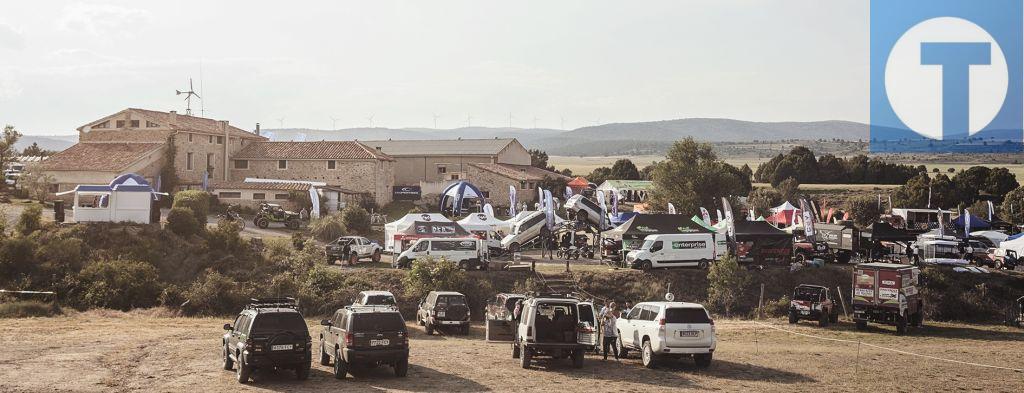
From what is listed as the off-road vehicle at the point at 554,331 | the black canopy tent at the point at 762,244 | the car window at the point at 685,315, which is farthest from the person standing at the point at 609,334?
the black canopy tent at the point at 762,244

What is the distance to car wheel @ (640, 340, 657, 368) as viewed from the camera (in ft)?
66.6

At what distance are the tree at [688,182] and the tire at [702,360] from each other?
44.4m

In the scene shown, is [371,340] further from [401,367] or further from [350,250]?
[350,250]

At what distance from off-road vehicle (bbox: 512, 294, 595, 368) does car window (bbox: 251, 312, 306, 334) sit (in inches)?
196

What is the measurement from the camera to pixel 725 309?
116ft

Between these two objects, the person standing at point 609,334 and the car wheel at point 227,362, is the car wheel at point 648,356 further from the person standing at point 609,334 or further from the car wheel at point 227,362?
the car wheel at point 227,362

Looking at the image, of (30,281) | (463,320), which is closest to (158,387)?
(463,320)

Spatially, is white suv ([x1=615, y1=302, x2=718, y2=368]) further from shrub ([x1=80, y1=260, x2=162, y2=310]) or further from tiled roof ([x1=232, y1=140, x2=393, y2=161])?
tiled roof ([x1=232, y1=140, x2=393, y2=161])

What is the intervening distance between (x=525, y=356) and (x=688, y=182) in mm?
48451

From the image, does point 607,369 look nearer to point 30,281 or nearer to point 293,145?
point 30,281

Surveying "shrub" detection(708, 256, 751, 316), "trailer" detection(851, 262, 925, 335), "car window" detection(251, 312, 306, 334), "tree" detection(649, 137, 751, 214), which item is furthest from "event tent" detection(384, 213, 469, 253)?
"tree" detection(649, 137, 751, 214)

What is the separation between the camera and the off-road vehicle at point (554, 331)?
19.5m

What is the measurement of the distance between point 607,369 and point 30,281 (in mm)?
25818

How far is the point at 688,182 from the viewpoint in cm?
6619
